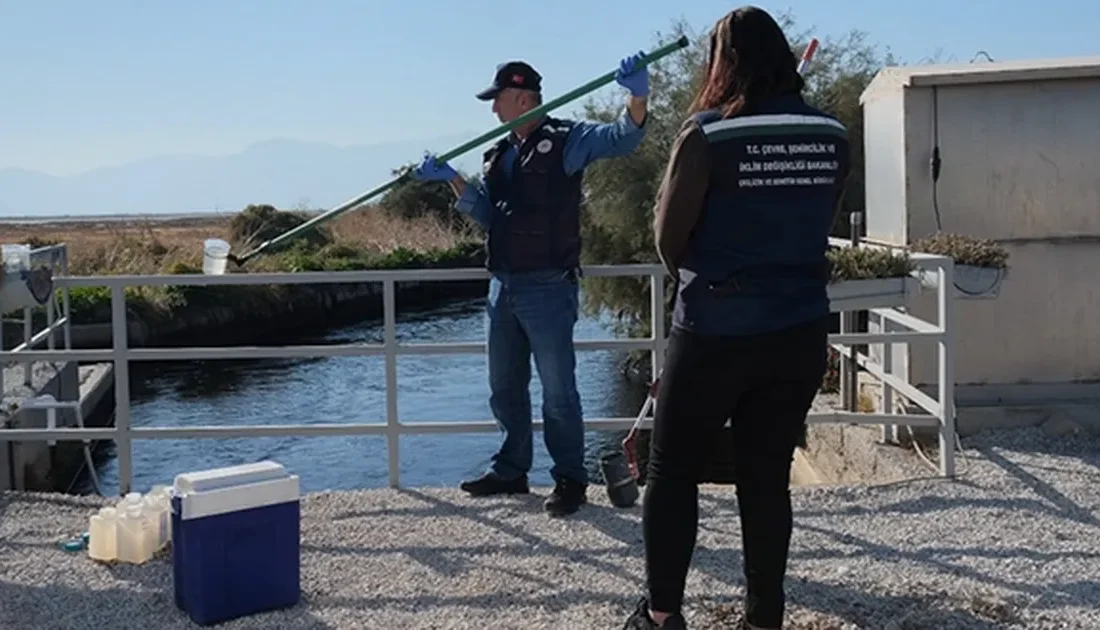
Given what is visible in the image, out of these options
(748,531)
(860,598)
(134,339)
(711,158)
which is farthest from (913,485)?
(134,339)

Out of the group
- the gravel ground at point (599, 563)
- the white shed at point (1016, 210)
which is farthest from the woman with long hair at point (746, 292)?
the white shed at point (1016, 210)

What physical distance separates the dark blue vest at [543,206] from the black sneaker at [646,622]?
1.69m

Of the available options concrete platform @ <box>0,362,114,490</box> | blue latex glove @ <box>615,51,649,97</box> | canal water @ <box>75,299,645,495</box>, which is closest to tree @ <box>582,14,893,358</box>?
canal water @ <box>75,299,645,495</box>

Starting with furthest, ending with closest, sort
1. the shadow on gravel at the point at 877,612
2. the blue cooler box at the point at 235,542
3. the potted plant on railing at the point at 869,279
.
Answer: the potted plant on railing at the point at 869,279 → the blue cooler box at the point at 235,542 → the shadow on gravel at the point at 877,612

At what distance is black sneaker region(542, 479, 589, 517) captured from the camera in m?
4.57

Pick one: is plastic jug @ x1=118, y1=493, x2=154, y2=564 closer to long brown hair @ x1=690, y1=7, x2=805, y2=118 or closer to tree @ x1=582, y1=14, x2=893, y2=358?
long brown hair @ x1=690, y1=7, x2=805, y2=118

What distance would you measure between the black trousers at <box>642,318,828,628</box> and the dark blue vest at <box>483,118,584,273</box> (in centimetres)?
152

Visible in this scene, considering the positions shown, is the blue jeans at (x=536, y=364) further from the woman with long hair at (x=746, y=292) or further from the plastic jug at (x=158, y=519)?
the woman with long hair at (x=746, y=292)

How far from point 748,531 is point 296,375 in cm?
1466

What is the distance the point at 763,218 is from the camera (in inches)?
111

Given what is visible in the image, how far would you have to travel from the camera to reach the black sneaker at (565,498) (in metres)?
4.57

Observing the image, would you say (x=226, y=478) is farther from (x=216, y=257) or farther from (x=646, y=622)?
(x=216, y=257)

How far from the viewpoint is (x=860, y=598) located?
3605 millimetres

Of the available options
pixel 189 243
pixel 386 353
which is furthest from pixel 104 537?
pixel 189 243
